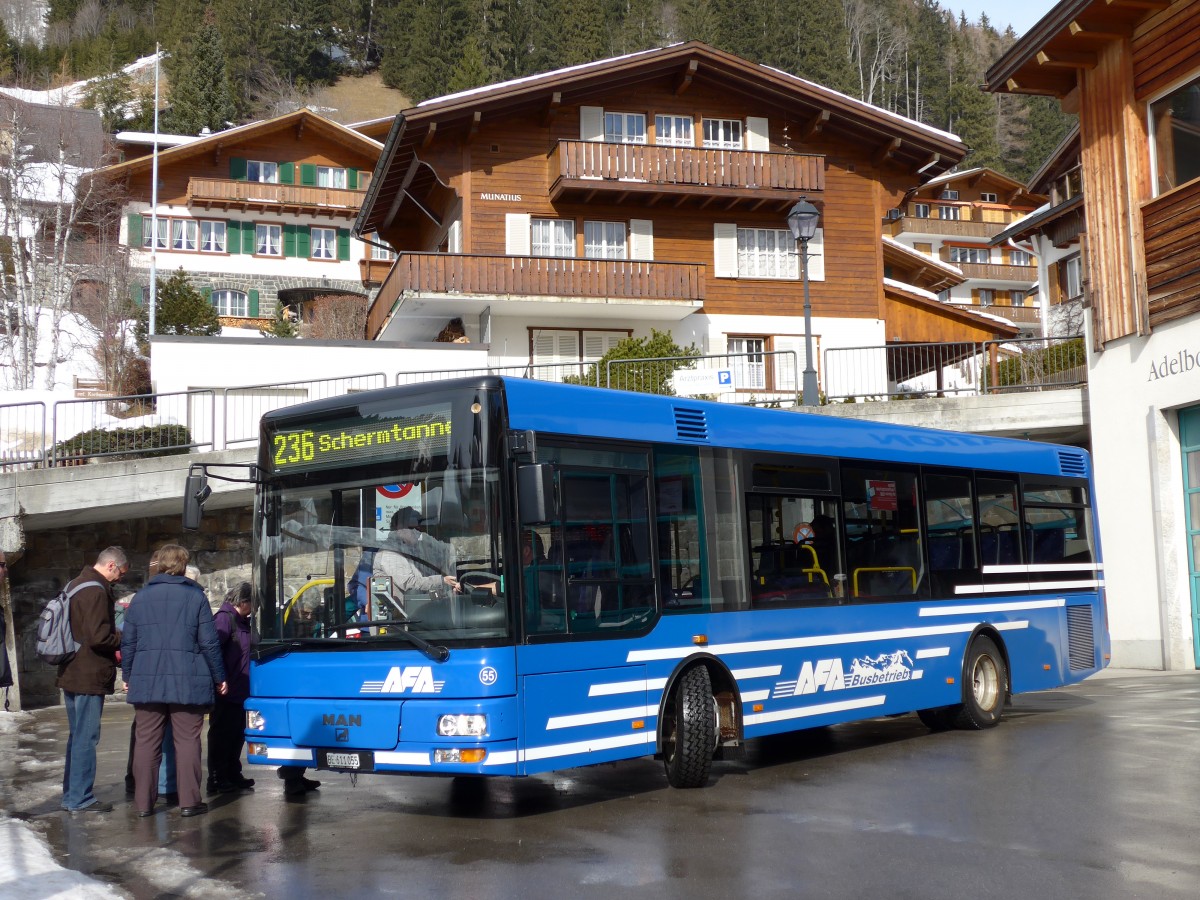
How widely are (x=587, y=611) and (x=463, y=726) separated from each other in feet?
3.83

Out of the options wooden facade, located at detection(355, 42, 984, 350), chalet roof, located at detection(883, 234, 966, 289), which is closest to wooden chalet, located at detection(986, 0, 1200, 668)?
wooden facade, located at detection(355, 42, 984, 350)

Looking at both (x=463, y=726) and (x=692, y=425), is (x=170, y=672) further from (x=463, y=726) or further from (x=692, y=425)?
(x=692, y=425)

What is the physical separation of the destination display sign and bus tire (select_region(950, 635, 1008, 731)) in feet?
20.9

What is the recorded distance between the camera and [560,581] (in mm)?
8398

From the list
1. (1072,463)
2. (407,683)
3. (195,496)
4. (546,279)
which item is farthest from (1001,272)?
(407,683)

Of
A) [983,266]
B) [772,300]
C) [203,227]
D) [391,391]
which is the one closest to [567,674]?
[391,391]

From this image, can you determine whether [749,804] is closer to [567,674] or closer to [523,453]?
[567,674]

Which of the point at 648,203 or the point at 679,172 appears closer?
the point at 679,172

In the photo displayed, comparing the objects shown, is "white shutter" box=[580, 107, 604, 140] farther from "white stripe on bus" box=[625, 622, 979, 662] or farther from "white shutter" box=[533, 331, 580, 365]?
"white stripe on bus" box=[625, 622, 979, 662]

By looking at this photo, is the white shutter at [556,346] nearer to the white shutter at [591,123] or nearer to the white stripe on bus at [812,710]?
the white shutter at [591,123]

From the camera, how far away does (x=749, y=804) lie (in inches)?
346

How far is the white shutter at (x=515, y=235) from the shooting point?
3499cm

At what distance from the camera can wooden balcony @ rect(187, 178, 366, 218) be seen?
57156 millimetres

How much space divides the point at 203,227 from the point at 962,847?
56.1 metres
